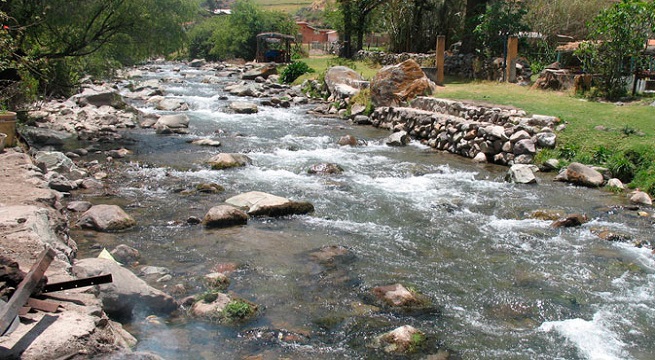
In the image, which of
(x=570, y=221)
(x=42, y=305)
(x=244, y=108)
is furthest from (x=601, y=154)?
(x=244, y=108)

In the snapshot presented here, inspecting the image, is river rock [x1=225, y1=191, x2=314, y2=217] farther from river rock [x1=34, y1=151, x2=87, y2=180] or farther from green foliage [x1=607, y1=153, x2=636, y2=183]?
green foliage [x1=607, y1=153, x2=636, y2=183]

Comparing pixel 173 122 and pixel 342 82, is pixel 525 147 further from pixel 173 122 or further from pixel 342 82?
pixel 342 82

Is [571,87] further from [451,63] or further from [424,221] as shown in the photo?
[424,221]

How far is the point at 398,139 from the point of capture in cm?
1627

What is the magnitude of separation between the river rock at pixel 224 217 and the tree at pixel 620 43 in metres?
11.9

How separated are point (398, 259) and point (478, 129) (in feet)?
25.7

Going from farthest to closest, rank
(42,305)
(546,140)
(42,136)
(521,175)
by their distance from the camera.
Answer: (42,136)
(546,140)
(521,175)
(42,305)

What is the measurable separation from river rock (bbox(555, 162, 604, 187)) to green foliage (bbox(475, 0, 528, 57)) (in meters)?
11.2

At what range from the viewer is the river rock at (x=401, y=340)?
5.51 m

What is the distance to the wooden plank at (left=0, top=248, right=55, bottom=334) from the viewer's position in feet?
12.9

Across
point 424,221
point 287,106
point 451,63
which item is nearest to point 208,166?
point 424,221

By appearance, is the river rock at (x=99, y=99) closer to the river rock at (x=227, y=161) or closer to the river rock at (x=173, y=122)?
the river rock at (x=173, y=122)

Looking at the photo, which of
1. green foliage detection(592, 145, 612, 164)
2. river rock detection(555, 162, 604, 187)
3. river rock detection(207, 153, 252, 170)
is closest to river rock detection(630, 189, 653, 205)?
river rock detection(555, 162, 604, 187)

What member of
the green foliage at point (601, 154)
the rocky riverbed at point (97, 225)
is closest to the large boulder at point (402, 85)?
the rocky riverbed at point (97, 225)
